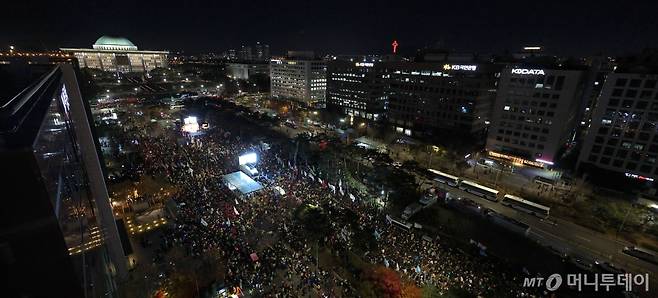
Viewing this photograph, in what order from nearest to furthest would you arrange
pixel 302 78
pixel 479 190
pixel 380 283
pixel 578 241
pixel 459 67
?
pixel 380 283 < pixel 578 241 < pixel 479 190 < pixel 459 67 < pixel 302 78

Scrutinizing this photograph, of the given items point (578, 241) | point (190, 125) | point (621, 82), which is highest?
point (621, 82)

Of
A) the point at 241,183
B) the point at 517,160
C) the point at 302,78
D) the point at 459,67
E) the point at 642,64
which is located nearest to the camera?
the point at 241,183

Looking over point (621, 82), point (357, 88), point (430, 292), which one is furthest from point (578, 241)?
point (357, 88)

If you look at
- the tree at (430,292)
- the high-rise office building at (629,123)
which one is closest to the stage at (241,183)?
the tree at (430,292)

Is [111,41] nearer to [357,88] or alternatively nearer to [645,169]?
[357,88]

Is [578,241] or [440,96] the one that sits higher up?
[440,96]

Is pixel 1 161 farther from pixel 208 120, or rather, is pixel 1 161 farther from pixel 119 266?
pixel 208 120

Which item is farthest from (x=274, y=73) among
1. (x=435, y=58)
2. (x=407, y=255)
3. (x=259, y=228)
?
(x=407, y=255)
